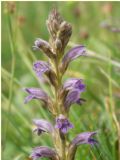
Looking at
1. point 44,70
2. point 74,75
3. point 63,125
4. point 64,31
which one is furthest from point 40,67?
point 74,75

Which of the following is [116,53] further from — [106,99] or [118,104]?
[106,99]

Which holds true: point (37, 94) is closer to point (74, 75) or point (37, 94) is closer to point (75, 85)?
point (75, 85)

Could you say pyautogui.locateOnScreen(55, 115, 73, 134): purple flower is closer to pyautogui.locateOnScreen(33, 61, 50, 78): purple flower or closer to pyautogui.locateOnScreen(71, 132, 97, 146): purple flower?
pyautogui.locateOnScreen(71, 132, 97, 146): purple flower

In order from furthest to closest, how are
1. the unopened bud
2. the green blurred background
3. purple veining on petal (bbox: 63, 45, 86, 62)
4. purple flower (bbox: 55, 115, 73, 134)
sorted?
the green blurred background < purple veining on petal (bbox: 63, 45, 86, 62) < the unopened bud < purple flower (bbox: 55, 115, 73, 134)

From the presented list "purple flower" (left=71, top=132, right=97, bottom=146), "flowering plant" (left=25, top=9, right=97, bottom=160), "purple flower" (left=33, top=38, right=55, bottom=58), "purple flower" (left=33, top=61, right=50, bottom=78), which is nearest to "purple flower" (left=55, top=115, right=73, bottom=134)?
"flowering plant" (left=25, top=9, right=97, bottom=160)

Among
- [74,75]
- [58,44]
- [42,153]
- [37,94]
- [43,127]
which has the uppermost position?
[74,75]

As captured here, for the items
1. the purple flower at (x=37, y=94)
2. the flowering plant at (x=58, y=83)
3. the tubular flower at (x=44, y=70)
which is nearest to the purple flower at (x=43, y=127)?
the flowering plant at (x=58, y=83)
